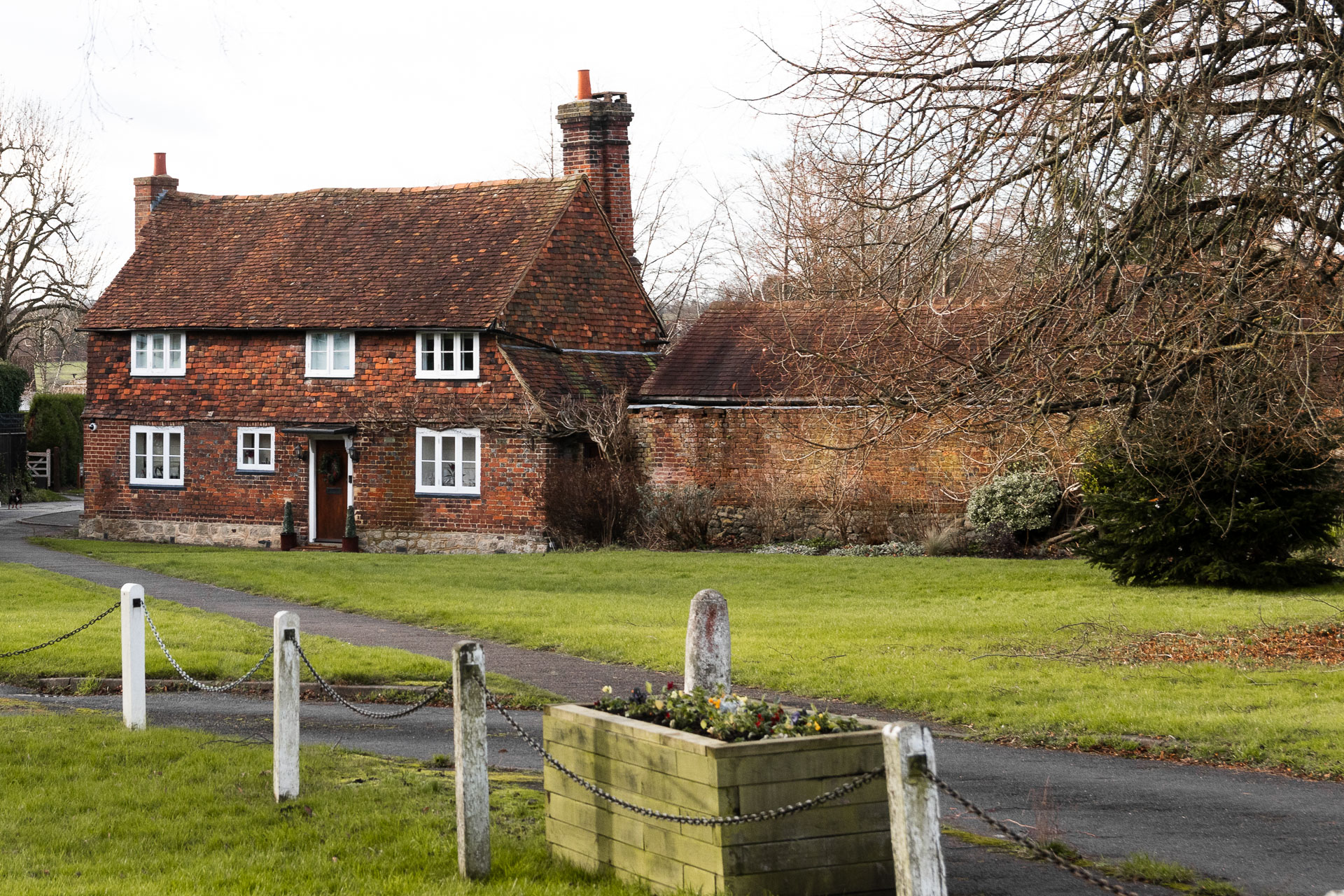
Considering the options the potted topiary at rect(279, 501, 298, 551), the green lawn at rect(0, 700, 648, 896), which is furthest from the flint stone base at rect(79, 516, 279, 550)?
the green lawn at rect(0, 700, 648, 896)

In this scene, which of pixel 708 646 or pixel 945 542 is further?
pixel 945 542

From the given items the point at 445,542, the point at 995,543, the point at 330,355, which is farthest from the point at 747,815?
the point at 330,355

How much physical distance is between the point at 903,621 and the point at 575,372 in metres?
15.3

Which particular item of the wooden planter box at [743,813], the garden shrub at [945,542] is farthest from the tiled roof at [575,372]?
the wooden planter box at [743,813]

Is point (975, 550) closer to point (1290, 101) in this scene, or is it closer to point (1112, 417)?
point (1112, 417)

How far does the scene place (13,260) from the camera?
168 ft

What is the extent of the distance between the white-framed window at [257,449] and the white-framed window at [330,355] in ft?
5.75

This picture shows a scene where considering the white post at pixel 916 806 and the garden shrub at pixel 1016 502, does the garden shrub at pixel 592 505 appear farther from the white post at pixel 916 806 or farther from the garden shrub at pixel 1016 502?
the white post at pixel 916 806

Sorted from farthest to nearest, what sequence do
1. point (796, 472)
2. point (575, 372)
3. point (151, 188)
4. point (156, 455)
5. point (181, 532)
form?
point (151, 188) → point (156, 455) → point (181, 532) → point (575, 372) → point (796, 472)

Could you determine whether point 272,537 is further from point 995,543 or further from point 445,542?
point 995,543

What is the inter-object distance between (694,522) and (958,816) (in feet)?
65.0

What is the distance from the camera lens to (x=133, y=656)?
10.4m

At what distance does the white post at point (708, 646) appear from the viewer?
290 inches

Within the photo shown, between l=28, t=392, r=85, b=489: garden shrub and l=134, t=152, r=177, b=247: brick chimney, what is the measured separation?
595 inches
